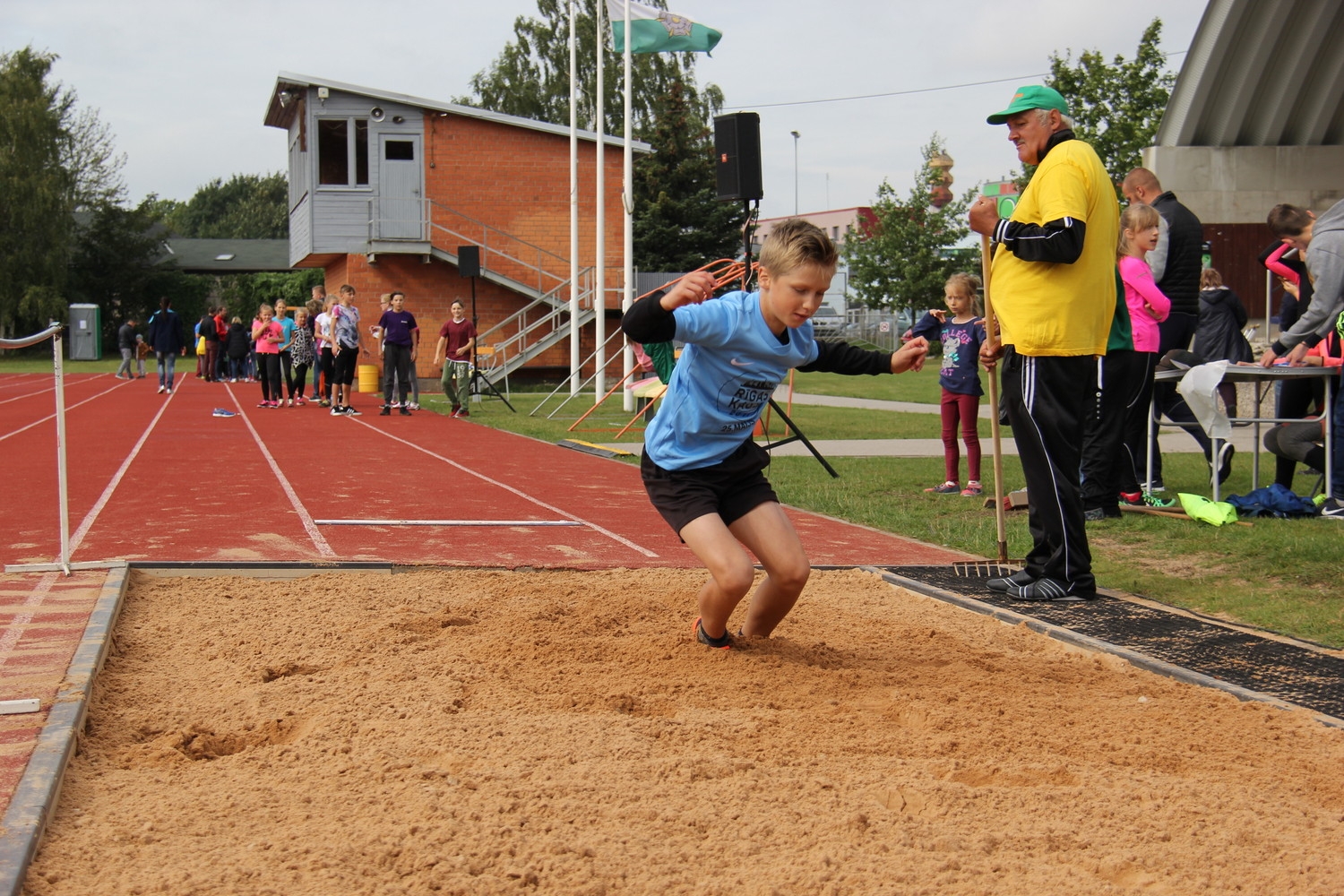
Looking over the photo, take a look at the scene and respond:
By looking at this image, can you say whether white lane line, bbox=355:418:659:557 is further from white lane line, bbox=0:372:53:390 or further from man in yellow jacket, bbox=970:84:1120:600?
white lane line, bbox=0:372:53:390

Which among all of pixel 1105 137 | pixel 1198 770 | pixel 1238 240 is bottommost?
pixel 1198 770

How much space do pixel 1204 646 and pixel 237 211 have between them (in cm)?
11252

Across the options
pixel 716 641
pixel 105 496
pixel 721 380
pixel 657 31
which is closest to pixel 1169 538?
pixel 716 641

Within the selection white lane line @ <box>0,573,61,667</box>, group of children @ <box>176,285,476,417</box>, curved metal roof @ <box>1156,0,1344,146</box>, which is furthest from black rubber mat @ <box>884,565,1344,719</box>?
group of children @ <box>176,285,476,417</box>

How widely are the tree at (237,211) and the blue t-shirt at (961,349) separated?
95573 mm

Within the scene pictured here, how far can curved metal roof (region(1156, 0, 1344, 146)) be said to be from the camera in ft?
52.0

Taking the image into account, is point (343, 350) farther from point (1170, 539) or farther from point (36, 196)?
point (36, 196)

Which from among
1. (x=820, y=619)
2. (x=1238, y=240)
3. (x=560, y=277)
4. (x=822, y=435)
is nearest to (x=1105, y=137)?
(x=560, y=277)

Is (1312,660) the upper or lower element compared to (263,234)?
lower

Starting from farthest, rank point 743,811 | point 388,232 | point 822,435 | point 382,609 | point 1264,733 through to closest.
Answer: point 388,232
point 822,435
point 382,609
point 1264,733
point 743,811

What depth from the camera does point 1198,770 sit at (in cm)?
324

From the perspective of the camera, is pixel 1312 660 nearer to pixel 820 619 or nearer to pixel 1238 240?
pixel 820 619

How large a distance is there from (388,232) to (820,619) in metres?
26.8

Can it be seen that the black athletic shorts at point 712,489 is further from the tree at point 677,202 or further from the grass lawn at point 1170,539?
the tree at point 677,202
